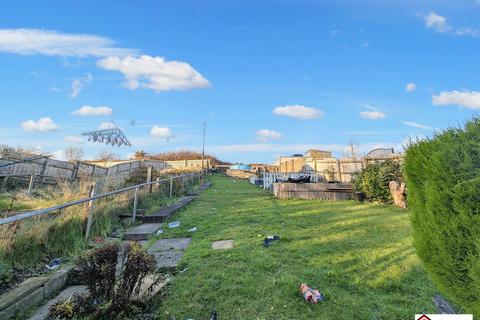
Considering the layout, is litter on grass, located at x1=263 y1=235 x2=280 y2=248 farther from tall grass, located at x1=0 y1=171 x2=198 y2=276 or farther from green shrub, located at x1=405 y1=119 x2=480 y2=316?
tall grass, located at x1=0 y1=171 x2=198 y2=276

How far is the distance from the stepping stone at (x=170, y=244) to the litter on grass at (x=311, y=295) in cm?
236

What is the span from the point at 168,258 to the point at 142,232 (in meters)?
1.88

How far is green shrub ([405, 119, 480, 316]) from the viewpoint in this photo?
1723 mm

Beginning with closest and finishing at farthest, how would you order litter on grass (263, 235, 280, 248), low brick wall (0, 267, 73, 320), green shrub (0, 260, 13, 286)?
low brick wall (0, 267, 73, 320) < green shrub (0, 260, 13, 286) < litter on grass (263, 235, 280, 248)

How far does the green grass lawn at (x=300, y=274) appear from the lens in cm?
256

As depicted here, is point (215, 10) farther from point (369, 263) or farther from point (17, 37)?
point (369, 263)

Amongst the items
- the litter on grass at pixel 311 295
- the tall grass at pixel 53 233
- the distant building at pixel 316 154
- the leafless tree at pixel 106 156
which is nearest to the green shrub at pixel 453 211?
the litter on grass at pixel 311 295

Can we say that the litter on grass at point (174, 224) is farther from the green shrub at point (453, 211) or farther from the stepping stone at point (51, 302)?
the green shrub at point (453, 211)

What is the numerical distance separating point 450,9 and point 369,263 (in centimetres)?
595

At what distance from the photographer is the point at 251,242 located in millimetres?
4590

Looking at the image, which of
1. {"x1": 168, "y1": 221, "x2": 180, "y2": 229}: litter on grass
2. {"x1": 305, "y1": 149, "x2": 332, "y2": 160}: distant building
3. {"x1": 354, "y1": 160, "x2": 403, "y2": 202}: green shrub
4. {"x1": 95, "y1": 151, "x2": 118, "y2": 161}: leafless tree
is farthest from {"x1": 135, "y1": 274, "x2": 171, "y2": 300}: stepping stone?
{"x1": 95, "y1": 151, "x2": 118, "y2": 161}: leafless tree

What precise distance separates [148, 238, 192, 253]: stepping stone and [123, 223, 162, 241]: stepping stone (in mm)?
489

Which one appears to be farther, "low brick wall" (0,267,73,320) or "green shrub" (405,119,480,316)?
"low brick wall" (0,267,73,320)

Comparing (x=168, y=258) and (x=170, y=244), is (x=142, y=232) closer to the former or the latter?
(x=170, y=244)
